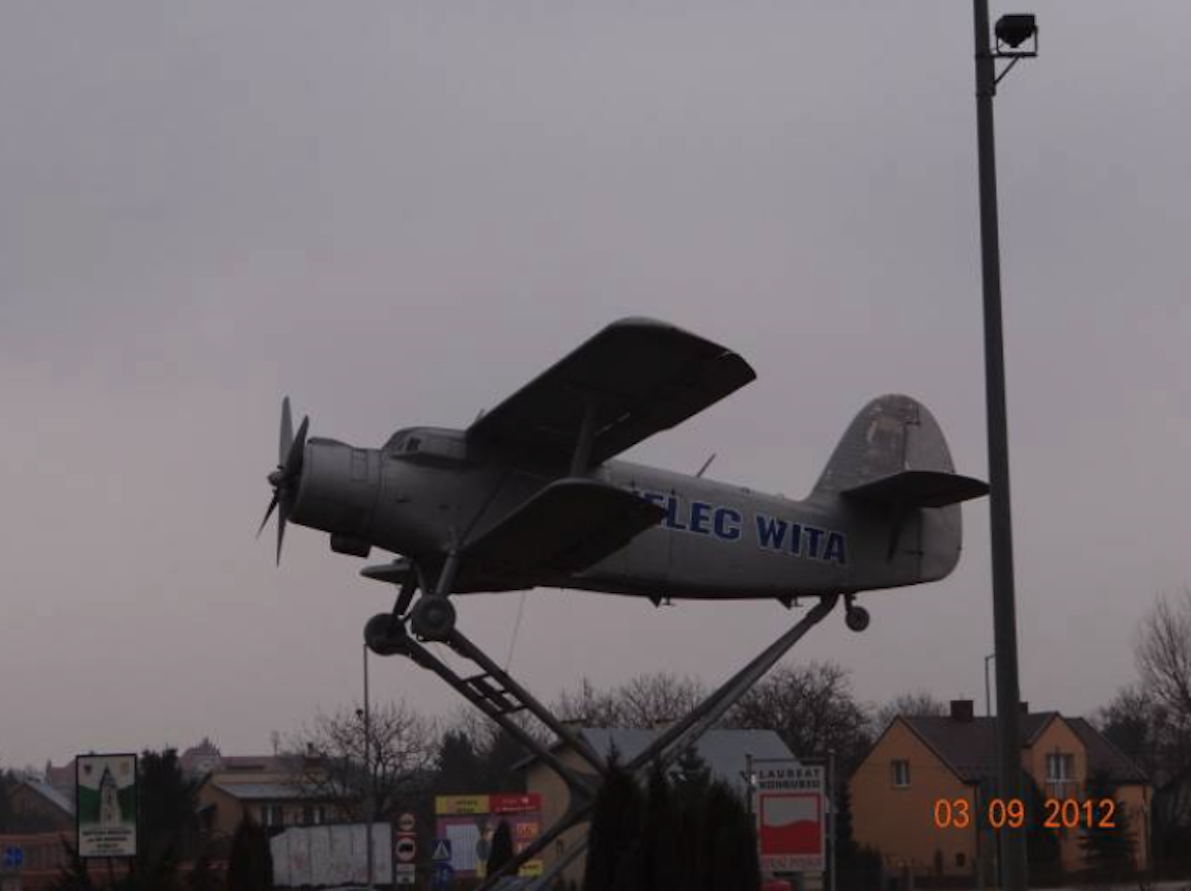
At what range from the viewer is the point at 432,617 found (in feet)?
64.5

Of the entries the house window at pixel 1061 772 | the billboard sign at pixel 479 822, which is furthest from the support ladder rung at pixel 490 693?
the house window at pixel 1061 772

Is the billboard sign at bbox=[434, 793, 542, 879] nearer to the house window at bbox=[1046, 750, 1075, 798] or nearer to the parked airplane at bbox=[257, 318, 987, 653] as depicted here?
the house window at bbox=[1046, 750, 1075, 798]

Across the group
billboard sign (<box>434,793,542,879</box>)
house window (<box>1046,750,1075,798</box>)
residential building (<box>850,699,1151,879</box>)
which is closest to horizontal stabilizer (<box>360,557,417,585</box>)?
billboard sign (<box>434,793,542,879</box>)

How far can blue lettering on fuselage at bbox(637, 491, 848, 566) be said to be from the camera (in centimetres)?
2134

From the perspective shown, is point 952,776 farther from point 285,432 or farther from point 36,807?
point 36,807

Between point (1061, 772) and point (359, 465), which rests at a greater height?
point (359, 465)

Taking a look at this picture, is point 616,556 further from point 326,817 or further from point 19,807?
point 19,807

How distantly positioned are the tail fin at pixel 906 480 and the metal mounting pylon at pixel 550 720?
4.12 feet

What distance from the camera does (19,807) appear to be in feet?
458

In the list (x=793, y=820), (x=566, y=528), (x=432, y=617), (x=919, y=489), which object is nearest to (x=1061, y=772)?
(x=919, y=489)

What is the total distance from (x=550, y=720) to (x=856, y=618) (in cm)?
395

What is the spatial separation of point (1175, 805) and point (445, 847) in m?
47.7

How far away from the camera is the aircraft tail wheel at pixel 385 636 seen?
21109 mm
